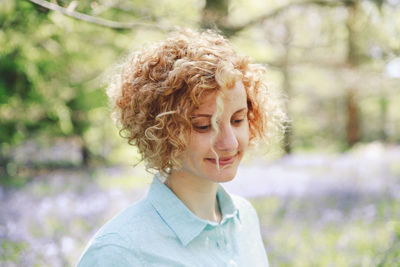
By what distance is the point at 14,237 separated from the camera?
150 inches

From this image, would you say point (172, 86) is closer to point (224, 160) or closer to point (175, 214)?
point (224, 160)

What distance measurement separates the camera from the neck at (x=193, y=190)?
1512 mm

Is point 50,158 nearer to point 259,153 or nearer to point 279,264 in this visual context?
point 279,264

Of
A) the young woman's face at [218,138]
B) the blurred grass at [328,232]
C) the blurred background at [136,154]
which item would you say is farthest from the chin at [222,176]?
the blurred grass at [328,232]

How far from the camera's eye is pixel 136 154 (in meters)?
2.54

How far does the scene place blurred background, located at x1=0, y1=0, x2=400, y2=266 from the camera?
11.0 feet

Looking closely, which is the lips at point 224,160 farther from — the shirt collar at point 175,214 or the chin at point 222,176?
the shirt collar at point 175,214

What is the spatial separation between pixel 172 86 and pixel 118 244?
0.53 meters

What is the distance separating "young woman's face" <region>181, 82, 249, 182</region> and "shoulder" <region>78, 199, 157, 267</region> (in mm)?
266

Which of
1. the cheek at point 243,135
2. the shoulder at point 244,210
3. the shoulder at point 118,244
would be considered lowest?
the shoulder at point 244,210

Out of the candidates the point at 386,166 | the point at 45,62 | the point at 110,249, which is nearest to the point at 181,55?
the point at 110,249

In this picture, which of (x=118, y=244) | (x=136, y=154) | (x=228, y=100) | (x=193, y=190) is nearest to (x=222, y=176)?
(x=193, y=190)

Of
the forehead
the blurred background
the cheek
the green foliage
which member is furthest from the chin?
the green foliage

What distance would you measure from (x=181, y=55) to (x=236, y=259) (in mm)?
776
